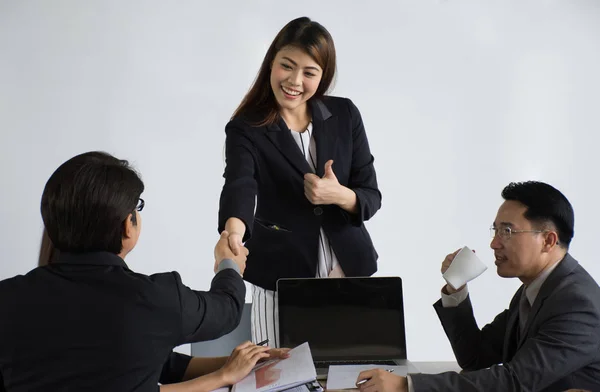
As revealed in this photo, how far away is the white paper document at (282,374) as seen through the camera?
1.66 metres

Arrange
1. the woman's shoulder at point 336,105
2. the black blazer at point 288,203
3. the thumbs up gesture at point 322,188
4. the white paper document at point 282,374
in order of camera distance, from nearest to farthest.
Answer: the white paper document at point 282,374
the thumbs up gesture at point 322,188
the black blazer at point 288,203
the woman's shoulder at point 336,105

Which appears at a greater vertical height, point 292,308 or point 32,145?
point 32,145

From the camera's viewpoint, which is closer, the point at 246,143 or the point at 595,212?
the point at 246,143

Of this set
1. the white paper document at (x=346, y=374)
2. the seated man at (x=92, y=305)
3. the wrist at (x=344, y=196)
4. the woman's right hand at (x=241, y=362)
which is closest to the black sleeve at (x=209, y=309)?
the seated man at (x=92, y=305)

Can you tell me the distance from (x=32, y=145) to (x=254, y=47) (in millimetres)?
1509

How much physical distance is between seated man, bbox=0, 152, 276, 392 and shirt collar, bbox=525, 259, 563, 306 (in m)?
0.99

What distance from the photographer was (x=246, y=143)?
7.62 ft

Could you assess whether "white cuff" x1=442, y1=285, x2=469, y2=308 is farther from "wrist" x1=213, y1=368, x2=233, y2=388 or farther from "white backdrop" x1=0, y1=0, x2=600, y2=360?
"white backdrop" x1=0, y1=0, x2=600, y2=360

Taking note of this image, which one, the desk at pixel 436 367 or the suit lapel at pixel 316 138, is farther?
the suit lapel at pixel 316 138

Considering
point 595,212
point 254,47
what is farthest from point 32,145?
point 595,212

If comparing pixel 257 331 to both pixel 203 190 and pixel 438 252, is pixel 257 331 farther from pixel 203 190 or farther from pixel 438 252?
pixel 438 252

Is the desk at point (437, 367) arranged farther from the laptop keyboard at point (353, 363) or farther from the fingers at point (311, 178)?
the fingers at point (311, 178)

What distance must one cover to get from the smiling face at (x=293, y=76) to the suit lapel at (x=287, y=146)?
0.09 meters

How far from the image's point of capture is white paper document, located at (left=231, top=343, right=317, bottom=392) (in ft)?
5.45
